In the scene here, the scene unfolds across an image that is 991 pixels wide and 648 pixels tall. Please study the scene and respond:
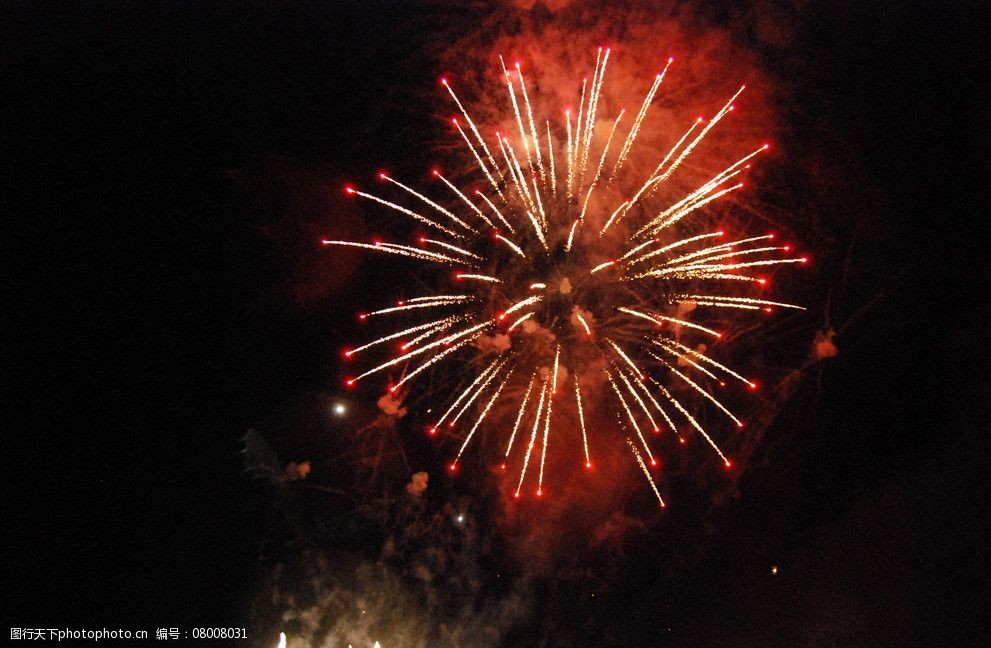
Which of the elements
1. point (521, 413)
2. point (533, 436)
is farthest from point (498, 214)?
point (533, 436)

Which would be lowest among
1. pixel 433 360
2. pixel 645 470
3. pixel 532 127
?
pixel 645 470

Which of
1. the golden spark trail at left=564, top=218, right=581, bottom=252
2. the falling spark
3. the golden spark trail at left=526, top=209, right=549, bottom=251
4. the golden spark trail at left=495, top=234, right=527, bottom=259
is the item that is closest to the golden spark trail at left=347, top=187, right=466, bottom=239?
the golden spark trail at left=495, top=234, right=527, bottom=259

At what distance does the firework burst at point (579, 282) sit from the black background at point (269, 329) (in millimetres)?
1072

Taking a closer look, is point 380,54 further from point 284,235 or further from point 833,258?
point 833,258

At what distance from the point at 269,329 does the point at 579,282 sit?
3369 mm

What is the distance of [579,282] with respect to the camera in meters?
5.45

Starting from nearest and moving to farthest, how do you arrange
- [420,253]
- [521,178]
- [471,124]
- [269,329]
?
[521,178] < [471,124] < [420,253] < [269,329]

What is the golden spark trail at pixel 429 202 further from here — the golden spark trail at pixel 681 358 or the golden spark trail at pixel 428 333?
the golden spark trail at pixel 681 358

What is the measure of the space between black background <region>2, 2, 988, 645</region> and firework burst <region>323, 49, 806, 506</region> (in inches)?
42.2

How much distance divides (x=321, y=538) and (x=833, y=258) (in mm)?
6228

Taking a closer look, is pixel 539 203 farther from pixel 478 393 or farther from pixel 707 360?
pixel 707 360

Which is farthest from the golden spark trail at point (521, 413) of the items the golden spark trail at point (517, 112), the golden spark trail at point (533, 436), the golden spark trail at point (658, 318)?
the golden spark trail at point (517, 112)

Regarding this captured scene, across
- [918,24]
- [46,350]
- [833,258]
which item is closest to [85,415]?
[46,350]

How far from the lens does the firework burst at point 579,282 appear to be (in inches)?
215
